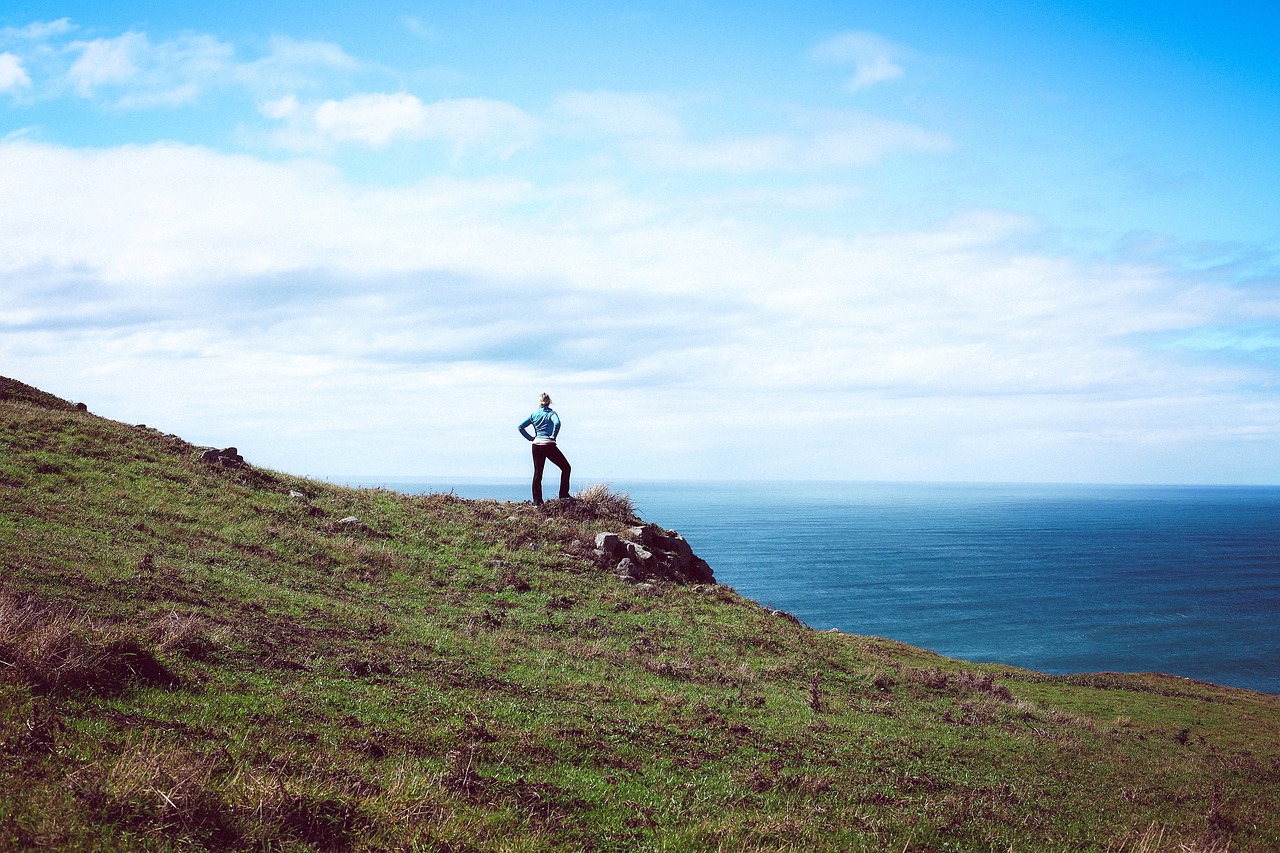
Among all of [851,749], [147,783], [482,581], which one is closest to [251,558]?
[482,581]

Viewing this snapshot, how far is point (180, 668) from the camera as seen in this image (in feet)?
34.9

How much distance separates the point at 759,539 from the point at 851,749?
170368 millimetres

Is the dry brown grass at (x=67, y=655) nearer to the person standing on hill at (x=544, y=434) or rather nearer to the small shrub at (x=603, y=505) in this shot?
the person standing on hill at (x=544, y=434)

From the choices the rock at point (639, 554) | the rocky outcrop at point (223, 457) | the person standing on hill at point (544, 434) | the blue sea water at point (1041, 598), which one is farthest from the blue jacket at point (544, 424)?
the rocky outcrop at point (223, 457)

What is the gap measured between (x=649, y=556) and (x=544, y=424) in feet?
22.8

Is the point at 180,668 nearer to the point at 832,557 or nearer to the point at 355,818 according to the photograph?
the point at 355,818

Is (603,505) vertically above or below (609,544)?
above

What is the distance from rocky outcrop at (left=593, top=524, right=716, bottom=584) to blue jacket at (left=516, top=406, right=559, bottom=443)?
466 cm

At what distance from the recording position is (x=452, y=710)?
457 inches

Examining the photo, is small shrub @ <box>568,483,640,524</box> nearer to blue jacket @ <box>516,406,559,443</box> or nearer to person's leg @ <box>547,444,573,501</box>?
person's leg @ <box>547,444,573,501</box>

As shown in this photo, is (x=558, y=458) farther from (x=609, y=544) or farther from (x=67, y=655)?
(x=67, y=655)

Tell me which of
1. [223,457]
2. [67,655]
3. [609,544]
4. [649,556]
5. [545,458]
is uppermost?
[545,458]

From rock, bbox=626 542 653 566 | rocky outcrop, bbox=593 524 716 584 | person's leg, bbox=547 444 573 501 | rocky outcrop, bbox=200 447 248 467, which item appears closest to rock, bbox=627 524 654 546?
rocky outcrop, bbox=593 524 716 584

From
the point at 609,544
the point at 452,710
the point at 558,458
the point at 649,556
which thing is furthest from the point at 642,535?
the point at 452,710
